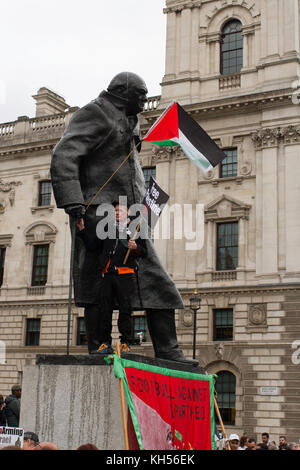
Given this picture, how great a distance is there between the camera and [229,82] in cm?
3444

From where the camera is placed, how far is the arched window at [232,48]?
115ft

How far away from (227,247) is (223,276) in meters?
1.46

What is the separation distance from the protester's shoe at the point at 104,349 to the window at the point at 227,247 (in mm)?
26263

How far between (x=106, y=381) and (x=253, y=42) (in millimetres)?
31625

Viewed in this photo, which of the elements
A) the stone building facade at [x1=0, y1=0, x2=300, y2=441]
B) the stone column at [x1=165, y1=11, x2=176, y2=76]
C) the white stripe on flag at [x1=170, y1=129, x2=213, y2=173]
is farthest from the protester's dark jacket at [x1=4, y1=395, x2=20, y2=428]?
the stone column at [x1=165, y1=11, x2=176, y2=76]

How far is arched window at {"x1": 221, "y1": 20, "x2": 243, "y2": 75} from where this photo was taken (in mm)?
35156

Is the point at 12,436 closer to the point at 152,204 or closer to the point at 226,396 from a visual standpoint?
the point at 152,204

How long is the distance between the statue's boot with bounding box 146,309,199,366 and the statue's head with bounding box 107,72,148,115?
203cm

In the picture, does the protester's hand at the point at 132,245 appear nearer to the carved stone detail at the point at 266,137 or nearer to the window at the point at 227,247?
the window at the point at 227,247

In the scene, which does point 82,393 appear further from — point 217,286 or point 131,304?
point 217,286

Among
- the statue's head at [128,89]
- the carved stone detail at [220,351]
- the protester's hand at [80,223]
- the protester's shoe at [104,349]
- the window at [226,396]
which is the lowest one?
the protester's shoe at [104,349]

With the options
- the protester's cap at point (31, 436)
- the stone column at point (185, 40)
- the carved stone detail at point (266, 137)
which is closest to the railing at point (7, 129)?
the stone column at point (185, 40)

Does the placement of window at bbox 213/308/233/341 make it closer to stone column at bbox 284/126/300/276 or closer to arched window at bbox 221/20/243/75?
stone column at bbox 284/126/300/276

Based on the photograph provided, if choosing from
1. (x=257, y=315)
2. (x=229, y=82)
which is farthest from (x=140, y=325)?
(x=229, y=82)
